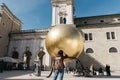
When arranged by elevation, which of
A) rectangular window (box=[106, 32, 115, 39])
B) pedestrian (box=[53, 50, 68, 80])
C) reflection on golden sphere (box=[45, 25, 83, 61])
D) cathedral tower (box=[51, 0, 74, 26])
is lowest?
pedestrian (box=[53, 50, 68, 80])

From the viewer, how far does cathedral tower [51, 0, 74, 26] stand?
115ft

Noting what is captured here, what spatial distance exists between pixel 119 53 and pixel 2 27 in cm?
2833

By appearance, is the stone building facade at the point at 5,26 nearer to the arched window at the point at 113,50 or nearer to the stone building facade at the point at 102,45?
the stone building facade at the point at 102,45

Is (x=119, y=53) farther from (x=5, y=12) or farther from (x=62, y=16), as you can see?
(x=5, y=12)

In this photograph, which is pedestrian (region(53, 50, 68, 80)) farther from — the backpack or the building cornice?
the building cornice

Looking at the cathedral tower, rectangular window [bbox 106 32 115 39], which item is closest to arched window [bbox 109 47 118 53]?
rectangular window [bbox 106 32 115 39]

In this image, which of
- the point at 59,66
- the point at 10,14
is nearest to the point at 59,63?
the point at 59,66

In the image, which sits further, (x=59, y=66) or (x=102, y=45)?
(x=102, y=45)

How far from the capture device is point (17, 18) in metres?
43.1

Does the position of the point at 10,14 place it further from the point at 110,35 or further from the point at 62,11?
the point at 110,35

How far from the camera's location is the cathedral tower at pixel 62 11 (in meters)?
34.9

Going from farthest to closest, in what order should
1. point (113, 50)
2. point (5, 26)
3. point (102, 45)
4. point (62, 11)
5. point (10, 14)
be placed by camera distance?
point (10, 14) → point (5, 26) → point (62, 11) → point (102, 45) → point (113, 50)

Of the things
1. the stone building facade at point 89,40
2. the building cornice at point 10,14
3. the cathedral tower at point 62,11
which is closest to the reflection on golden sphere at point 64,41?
the stone building facade at point 89,40

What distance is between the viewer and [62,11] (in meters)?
35.9
